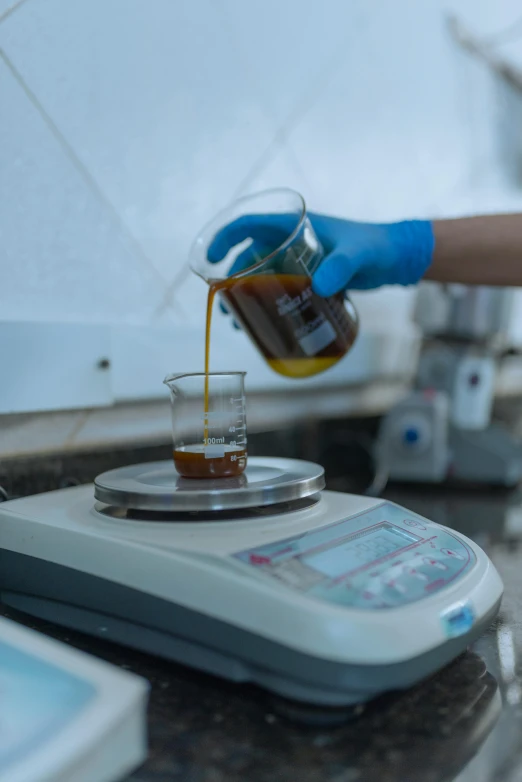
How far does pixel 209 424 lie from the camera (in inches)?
29.9

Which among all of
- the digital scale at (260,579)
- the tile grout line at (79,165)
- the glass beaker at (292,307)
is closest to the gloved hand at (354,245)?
the glass beaker at (292,307)

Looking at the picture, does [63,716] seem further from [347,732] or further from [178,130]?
[178,130]

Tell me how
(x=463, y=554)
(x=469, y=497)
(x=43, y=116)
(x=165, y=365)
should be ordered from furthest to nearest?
(x=469, y=497) → (x=165, y=365) → (x=43, y=116) → (x=463, y=554)

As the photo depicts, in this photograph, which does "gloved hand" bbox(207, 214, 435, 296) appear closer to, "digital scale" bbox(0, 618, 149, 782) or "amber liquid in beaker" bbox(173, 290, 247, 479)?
"amber liquid in beaker" bbox(173, 290, 247, 479)

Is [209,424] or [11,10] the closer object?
[209,424]

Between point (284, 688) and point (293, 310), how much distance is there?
1.41 ft

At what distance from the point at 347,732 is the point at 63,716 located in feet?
0.75

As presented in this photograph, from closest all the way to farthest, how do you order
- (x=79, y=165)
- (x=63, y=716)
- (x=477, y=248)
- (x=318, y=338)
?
1. (x=63, y=716)
2. (x=318, y=338)
3. (x=79, y=165)
4. (x=477, y=248)

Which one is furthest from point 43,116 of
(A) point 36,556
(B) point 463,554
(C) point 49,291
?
(B) point 463,554

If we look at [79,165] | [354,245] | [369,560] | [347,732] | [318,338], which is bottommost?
[347,732]

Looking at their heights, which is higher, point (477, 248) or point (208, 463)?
point (477, 248)

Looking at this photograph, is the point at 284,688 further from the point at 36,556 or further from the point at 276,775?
the point at 36,556

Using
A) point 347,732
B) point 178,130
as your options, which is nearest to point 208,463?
point 347,732

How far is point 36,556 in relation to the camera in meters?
0.64
